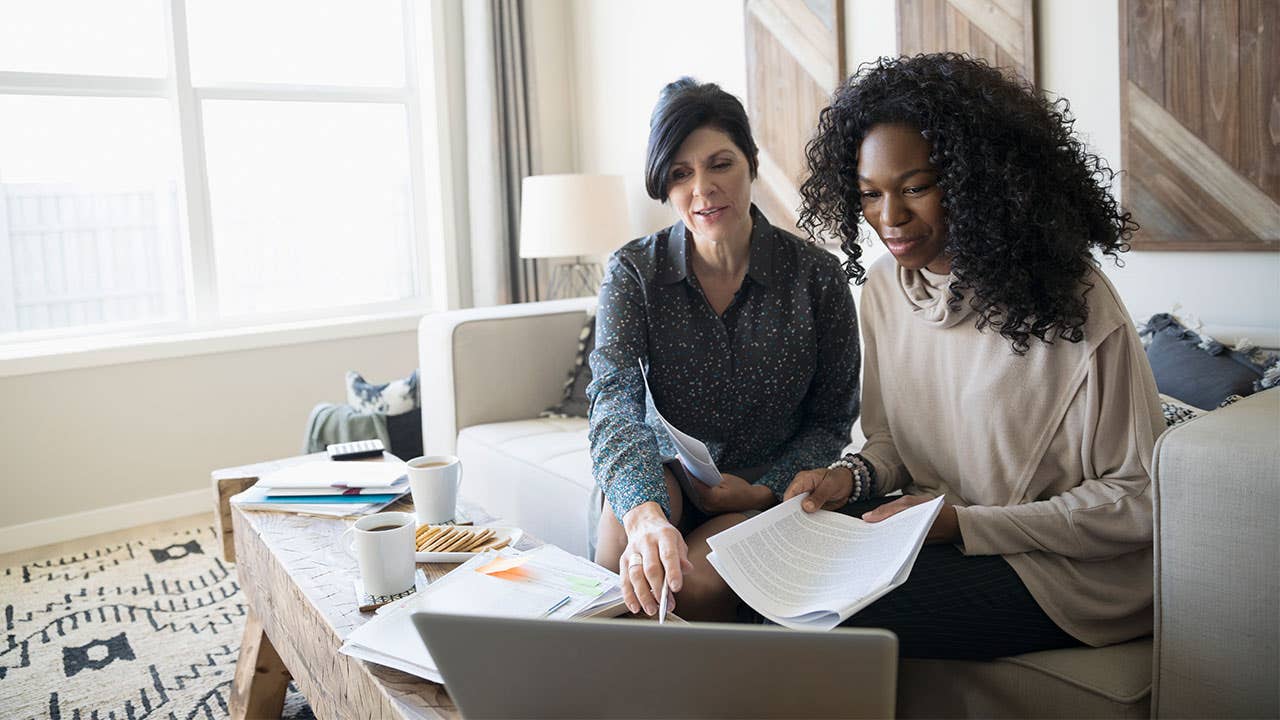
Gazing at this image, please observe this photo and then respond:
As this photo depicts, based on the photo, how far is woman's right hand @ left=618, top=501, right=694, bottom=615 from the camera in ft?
3.76

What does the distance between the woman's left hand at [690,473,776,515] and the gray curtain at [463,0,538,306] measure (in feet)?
8.26

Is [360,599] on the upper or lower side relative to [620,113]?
lower

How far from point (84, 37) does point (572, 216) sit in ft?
5.83

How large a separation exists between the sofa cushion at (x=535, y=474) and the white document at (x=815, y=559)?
3.25ft

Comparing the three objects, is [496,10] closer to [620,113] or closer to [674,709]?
[620,113]

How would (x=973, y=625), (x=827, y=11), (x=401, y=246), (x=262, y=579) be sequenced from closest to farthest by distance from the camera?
(x=973, y=625) → (x=262, y=579) → (x=827, y=11) → (x=401, y=246)

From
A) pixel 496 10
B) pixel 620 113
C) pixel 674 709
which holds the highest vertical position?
pixel 496 10

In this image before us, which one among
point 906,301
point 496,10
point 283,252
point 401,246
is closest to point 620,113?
point 496,10

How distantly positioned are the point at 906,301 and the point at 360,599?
0.87 metres

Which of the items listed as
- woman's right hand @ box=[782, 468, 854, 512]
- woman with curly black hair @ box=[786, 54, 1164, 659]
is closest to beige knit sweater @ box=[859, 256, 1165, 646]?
woman with curly black hair @ box=[786, 54, 1164, 659]

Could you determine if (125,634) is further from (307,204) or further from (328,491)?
(307,204)

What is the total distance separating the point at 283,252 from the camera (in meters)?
3.92

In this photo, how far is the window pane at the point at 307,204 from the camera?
3.78 metres

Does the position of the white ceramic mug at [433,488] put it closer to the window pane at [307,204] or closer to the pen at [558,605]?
the pen at [558,605]
